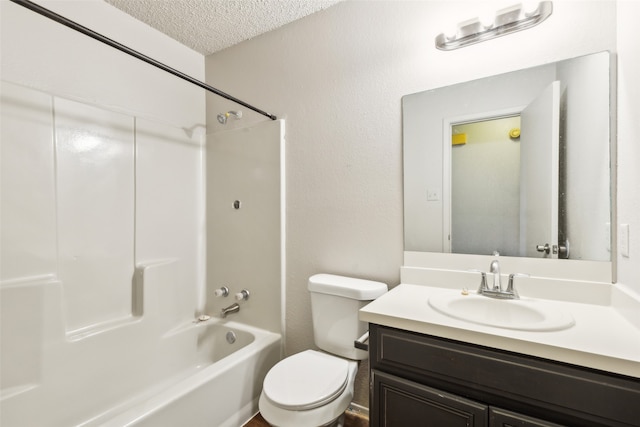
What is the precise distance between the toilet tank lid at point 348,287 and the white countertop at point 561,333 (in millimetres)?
224

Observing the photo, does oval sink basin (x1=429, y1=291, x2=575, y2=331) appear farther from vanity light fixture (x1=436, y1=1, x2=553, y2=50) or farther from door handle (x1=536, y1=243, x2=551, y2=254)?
vanity light fixture (x1=436, y1=1, x2=553, y2=50)

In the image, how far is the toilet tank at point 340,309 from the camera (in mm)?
1525

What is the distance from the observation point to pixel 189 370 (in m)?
2.06

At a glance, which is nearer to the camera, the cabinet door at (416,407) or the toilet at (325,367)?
the cabinet door at (416,407)

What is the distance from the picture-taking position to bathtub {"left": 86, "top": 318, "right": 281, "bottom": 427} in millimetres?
1260

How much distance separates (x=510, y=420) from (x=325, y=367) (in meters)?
0.80

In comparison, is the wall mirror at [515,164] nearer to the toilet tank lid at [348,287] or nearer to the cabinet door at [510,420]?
the toilet tank lid at [348,287]

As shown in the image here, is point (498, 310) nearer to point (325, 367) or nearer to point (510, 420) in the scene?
point (510, 420)

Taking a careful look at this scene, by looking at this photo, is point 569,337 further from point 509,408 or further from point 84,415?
point 84,415

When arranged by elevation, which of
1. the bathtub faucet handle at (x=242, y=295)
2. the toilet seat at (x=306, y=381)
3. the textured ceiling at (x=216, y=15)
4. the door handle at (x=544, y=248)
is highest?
the textured ceiling at (x=216, y=15)

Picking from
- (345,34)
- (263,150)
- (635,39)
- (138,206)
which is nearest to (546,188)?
(635,39)

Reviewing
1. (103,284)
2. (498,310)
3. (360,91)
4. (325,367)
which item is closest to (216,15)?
(360,91)

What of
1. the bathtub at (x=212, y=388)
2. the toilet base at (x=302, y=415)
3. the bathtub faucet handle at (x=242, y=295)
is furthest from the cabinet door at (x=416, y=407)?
the bathtub faucet handle at (x=242, y=295)

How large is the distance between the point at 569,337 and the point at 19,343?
224cm
